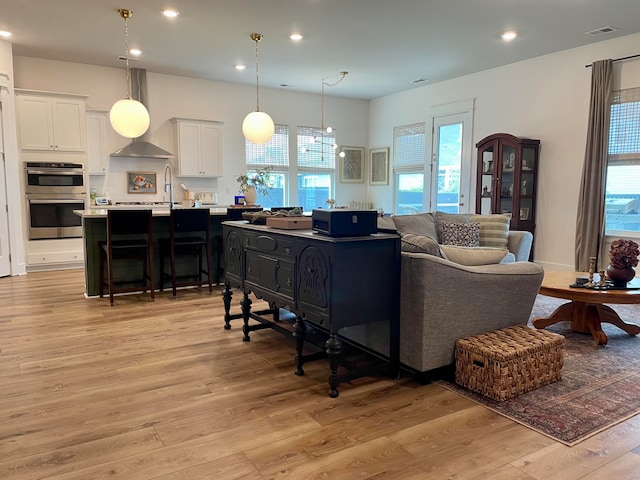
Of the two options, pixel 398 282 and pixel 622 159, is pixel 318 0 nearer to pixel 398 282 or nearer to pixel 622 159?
pixel 398 282

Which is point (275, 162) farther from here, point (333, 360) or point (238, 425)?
point (238, 425)

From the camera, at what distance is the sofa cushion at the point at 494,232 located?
16.0 feet

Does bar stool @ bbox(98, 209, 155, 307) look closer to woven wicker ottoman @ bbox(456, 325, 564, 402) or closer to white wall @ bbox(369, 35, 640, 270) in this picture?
woven wicker ottoman @ bbox(456, 325, 564, 402)

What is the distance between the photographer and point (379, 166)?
30.9 feet

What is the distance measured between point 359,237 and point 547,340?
4.30ft

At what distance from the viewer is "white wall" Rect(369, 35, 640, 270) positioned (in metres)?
5.79

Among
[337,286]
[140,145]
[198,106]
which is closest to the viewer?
[337,286]

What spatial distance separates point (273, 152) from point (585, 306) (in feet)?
20.4

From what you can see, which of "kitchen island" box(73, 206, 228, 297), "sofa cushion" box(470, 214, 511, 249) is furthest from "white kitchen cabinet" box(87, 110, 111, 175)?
"sofa cushion" box(470, 214, 511, 249)

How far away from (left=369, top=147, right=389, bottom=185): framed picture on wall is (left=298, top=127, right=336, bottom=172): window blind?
885 mm

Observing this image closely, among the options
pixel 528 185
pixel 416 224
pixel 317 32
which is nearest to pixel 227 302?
pixel 416 224

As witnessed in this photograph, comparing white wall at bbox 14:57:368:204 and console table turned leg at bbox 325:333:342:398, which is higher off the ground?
white wall at bbox 14:57:368:204

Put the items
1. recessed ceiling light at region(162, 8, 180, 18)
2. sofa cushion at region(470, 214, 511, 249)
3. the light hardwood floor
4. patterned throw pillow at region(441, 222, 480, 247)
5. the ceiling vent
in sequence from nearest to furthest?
the light hardwood floor < recessed ceiling light at region(162, 8, 180, 18) < patterned throw pillow at region(441, 222, 480, 247) < sofa cushion at region(470, 214, 511, 249) < the ceiling vent

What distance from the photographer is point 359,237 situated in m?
2.56
